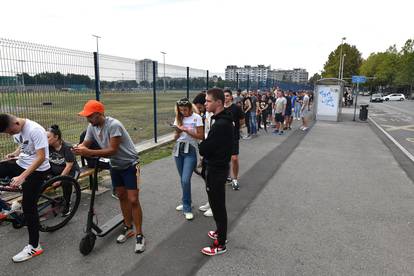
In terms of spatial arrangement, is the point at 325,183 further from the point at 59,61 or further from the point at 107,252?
the point at 59,61

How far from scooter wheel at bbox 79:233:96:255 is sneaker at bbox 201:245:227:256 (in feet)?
4.13

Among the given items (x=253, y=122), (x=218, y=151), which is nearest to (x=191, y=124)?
(x=218, y=151)

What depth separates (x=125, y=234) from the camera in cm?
366

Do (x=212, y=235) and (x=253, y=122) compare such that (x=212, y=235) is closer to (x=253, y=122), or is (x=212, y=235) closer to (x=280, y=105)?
(x=253, y=122)

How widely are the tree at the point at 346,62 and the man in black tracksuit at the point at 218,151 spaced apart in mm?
71404

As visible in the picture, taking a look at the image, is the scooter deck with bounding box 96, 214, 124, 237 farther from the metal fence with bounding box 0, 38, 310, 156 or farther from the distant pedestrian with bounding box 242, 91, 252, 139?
the distant pedestrian with bounding box 242, 91, 252, 139

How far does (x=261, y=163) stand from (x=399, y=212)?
335 cm

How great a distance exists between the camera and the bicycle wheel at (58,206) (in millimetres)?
3861

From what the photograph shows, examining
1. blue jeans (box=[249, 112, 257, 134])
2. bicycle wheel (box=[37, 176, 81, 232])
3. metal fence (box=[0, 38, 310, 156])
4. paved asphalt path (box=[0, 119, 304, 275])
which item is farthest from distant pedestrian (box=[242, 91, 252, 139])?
bicycle wheel (box=[37, 176, 81, 232])

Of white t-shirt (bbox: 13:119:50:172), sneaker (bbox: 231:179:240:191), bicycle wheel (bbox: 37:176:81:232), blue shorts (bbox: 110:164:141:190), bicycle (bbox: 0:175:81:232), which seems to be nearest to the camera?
white t-shirt (bbox: 13:119:50:172)

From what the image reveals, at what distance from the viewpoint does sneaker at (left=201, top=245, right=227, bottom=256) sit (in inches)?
131

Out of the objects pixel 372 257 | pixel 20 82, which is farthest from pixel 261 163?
pixel 20 82

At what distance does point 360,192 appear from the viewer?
5.46 m

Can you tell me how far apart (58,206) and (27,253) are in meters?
0.97
